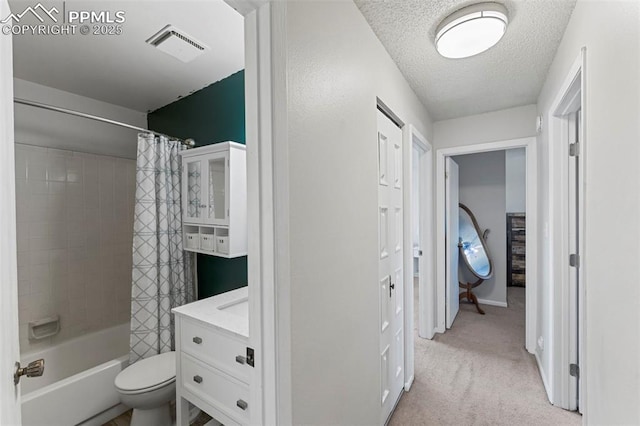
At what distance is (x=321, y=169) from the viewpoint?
111cm

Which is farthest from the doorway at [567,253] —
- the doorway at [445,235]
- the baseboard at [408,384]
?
the baseboard at [408,384]

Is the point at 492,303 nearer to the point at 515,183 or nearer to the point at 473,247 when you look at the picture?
the point at 473,247

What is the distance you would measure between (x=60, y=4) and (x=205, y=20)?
741 millimetres

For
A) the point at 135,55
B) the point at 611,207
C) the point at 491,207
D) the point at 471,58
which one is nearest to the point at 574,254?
the point at 611,207

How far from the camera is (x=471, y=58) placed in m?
1.93

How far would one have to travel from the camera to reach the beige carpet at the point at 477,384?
1.88m

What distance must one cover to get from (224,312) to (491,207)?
13.7 feet

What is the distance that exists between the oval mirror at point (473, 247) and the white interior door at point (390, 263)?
7.49 feet

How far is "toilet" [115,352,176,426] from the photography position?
1.65 metres

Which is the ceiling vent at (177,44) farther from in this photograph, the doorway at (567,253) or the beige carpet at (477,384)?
the beige carpet at (477,384)

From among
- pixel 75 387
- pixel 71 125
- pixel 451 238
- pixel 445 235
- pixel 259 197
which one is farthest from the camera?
pixel 451 238

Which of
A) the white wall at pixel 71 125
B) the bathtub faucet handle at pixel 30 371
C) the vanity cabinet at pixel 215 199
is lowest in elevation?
the bathtub faucet handle at pixel 30 371

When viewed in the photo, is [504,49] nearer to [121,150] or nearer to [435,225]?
[435,225]

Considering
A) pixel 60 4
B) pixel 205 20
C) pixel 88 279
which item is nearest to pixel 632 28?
pixel 205 20
